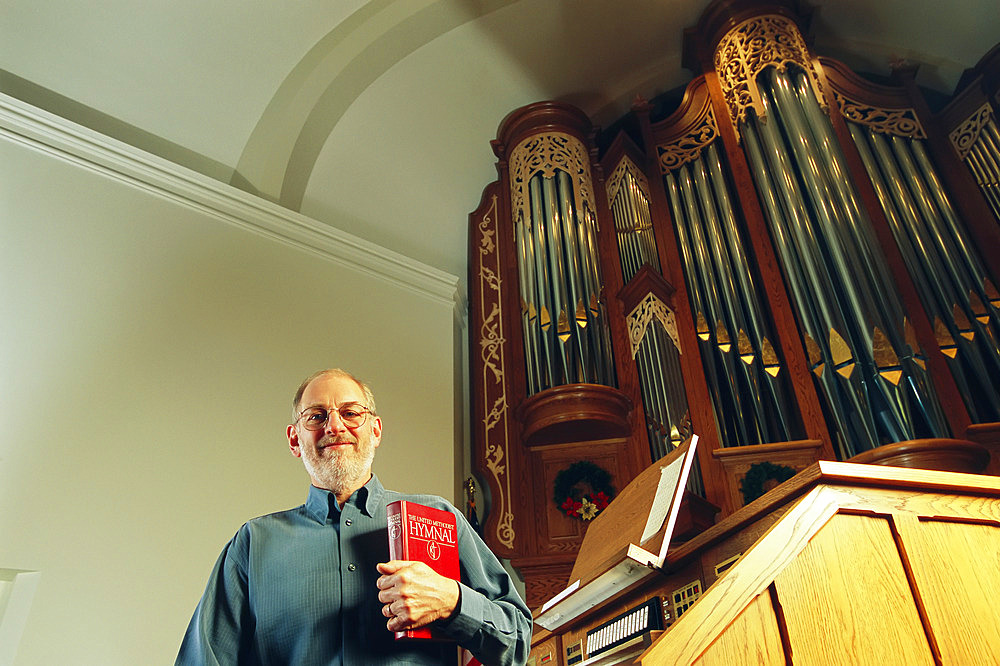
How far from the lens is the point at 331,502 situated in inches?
55.1

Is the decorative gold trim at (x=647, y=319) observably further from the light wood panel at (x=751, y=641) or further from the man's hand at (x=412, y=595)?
the man's hand at (x=412, y=595)

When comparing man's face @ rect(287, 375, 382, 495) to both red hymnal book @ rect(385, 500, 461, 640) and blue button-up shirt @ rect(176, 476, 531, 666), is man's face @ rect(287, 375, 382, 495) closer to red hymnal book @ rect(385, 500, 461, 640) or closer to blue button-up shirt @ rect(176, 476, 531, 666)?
blue button-up shirt @ rect(176, 476, 531, 666)

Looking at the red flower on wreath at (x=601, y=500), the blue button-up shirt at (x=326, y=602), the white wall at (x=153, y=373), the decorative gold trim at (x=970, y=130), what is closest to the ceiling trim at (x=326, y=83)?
the white wall at (x=153, y=373)

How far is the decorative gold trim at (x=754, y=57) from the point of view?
13.6ft

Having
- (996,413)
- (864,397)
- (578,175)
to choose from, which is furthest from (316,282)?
(996,413)

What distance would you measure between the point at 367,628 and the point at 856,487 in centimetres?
101

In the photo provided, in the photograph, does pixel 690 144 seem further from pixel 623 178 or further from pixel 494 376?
Answer: pixel 494 376

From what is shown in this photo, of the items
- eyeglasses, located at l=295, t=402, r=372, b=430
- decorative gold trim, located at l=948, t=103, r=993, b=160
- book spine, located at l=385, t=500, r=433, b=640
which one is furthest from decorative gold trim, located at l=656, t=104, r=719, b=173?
book spine, located at l=385, t=500, r=433, b=640

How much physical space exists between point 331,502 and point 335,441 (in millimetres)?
117

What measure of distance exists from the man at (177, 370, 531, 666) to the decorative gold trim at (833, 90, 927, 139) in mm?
3644

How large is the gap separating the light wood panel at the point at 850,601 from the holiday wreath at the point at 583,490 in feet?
6.06

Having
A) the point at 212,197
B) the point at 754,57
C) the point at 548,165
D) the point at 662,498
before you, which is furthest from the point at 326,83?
the point at 662,498

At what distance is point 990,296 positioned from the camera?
317 cm

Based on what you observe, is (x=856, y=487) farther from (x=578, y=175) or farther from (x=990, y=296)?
(x=578, y=175)
